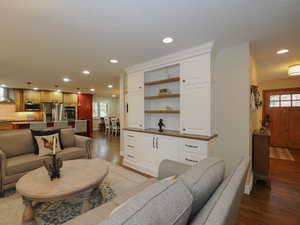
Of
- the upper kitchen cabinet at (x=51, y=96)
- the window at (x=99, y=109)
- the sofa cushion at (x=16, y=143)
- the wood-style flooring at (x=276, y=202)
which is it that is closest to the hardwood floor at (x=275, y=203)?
the wood-style flooring at (x=276, y=202)

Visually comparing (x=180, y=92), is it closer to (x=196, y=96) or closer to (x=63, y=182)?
(x=196, y=96)

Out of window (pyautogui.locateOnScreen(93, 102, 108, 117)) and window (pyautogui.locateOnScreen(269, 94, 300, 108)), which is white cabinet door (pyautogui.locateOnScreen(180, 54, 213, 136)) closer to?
window (pyautogui.locateOnScreen(269, 94, 300, 108))

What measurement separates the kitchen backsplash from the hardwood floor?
29.5 ft

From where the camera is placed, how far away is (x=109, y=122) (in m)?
8.16

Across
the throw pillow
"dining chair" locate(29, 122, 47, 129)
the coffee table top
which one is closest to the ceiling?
the throw pillow

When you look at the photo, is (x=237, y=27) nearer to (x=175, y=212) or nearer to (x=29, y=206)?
(x=175, y=212)

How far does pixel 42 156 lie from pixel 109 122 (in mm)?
5541

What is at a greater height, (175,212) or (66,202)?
(175,212)

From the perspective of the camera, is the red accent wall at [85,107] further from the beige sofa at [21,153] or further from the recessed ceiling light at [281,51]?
the recessed ceiling light at [281,51]

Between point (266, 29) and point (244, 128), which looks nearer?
point (266, 29)

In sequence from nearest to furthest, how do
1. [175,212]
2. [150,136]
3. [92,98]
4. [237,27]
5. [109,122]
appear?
1. [175,212]
2. [237,27]
3. [150,136]
4. [109,122]
5. [92,98]

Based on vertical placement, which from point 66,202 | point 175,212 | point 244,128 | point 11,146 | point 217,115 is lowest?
point 66,202

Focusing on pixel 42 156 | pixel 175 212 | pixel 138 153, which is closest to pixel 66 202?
pixel 42 156

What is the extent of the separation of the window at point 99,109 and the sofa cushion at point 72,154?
A: 7.14 m
